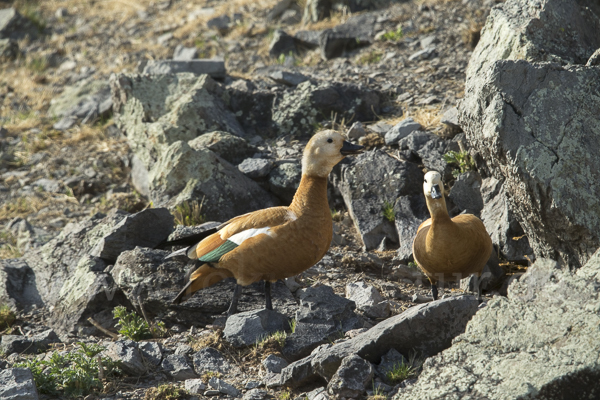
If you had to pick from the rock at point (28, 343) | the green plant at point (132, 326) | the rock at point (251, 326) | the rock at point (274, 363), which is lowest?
the rock at point (28, 343)

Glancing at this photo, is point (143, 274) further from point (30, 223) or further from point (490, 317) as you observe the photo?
point (30, 223)

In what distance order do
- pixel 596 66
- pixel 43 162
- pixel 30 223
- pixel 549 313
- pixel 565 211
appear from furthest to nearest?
pixel 43 162 → pixel 30 223 → pixel 596 66 → pixel 565 211 → pixel 549 313

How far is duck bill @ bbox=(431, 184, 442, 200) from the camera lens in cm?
561

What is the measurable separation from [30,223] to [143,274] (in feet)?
14.1

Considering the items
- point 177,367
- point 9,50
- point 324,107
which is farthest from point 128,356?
point 9,50

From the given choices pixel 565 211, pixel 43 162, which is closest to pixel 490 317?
pixel 565 211

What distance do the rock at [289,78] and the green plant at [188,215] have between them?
338cm

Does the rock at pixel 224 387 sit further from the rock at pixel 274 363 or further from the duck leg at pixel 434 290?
the duck leg at pixel 434 290

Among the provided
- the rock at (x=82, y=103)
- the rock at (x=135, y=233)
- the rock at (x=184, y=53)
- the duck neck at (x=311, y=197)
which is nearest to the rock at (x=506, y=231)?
the duck neck at (x=311, y=197)

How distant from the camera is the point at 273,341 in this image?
527 centimetres

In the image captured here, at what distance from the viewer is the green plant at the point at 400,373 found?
14.2ft

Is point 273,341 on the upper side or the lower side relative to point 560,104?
lower

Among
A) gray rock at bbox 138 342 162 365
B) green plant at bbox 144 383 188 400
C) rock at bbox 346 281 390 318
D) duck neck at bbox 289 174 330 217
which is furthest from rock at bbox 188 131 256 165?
green plant at bbox 144 383 188 400

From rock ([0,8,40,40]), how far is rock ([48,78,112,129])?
13.7 feet
